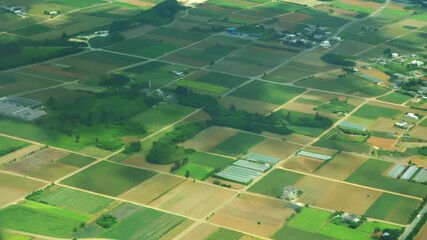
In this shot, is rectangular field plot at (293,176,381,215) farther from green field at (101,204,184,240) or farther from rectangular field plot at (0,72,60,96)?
rectangular field plot at (0,72,60,96)

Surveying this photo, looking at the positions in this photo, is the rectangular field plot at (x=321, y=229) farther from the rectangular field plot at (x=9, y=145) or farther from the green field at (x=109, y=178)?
the rectangular field plot at (x=9, y=145)

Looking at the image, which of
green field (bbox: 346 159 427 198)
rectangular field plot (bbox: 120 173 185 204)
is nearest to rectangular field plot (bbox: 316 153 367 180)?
green field (bbox: 346 159 427 198)

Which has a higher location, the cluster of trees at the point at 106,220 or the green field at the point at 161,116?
the cluster of trees at the point at 106,220

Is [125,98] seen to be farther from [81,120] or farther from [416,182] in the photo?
[416,182]

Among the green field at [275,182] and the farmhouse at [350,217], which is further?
the green field at [275,182]

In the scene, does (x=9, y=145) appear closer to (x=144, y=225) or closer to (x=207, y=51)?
(x=144, y=225)

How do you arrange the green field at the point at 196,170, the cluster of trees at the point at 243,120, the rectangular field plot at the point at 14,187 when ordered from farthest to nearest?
the cluster of trees at the point at 243,120 → the green field at the point at 196,170 → the rectangular field plot at the point at 14,187

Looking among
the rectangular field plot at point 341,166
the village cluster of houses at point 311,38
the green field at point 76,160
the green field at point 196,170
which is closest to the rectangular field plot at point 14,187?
the green field at point 76,160
